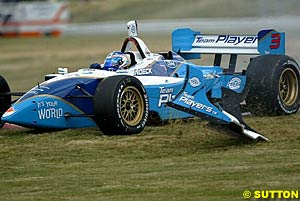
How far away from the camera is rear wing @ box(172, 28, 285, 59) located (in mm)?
15852

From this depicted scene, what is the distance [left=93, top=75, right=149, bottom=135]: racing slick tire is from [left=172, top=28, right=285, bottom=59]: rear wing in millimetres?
3304

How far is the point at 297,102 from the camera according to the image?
51.1 ft

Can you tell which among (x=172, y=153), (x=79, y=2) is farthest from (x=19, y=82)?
(x=79, y=2)

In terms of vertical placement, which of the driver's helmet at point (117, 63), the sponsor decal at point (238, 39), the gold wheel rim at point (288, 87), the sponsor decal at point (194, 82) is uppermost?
the sponsor decal at point (238, 39)

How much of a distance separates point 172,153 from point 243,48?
4.95 metres

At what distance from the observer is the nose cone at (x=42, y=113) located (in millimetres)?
12977

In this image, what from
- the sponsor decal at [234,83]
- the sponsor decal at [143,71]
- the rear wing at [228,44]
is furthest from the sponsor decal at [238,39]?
the sponsor decal at [143,71]

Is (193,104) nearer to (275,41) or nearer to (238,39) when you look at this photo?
(238,39)

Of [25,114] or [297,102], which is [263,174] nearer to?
[25,114]

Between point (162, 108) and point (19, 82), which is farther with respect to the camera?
point (19, 82)

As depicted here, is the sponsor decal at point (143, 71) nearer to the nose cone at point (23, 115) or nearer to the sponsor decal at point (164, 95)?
the sponsor decal at point (164, 95)

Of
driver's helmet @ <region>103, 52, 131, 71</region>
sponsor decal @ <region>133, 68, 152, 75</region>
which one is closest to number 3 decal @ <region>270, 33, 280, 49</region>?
sponsor decal @ <region>133, 68, 152, 75</region>

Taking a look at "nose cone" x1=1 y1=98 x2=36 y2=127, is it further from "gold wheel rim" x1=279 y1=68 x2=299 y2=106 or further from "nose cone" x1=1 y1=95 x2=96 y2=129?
"gold wheel rim" x1=279 y1=68 x2=299 y2=106

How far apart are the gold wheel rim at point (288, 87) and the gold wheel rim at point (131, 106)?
3.23 meters
